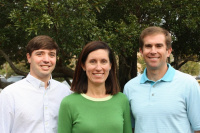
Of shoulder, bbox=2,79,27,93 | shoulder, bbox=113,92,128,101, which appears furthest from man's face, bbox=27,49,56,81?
shoulder, bbox=113,92,128,101

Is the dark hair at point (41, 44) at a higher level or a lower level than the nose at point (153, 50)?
higher

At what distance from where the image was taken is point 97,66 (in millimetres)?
2787

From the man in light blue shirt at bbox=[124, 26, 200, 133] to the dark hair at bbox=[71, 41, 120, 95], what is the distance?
0.84ft

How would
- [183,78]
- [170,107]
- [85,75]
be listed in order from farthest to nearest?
[85,75]
[183,78]
[170,107]

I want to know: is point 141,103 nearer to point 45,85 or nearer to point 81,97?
point 81,97

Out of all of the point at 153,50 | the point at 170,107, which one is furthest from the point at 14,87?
the point at 170,107

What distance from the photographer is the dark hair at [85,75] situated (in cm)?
284

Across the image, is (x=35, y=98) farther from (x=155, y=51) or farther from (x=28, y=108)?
(x=155, y=51)

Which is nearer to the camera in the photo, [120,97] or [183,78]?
[183,78]

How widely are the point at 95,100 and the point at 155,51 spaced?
857 mm

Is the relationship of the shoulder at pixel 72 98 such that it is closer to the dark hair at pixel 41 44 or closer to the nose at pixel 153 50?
the dark hair at pixel 41 44

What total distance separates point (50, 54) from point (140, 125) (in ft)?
4.25

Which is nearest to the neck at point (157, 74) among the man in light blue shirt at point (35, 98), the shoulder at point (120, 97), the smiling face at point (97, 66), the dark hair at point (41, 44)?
the shoulder at point (120, 97)

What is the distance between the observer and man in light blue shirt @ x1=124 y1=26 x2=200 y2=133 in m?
2.72
